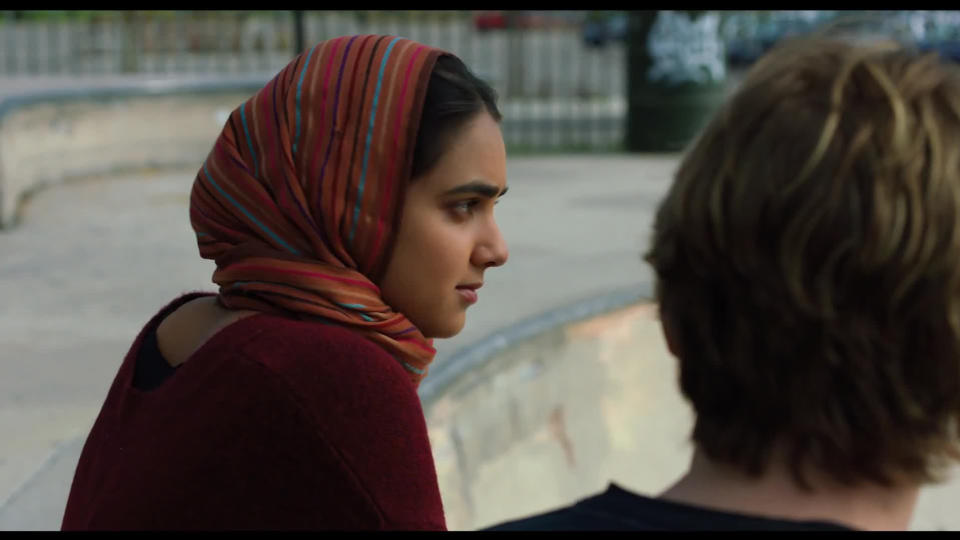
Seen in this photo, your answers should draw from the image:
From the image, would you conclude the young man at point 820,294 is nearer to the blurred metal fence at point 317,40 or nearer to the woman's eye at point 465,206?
the woman's eye at point 465,206

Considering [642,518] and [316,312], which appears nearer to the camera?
[642,518]

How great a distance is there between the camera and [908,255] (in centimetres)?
106

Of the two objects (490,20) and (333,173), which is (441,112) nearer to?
(333,173)

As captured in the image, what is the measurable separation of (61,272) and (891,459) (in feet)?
19.6

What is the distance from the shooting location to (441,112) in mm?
1907

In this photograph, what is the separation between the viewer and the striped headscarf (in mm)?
1868

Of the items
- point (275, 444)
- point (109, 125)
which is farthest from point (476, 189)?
point (109, 125)

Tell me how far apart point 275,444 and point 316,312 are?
0.82ft

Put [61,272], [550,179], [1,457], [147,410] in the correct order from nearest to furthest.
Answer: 1. [147,410]
2. [1,457]
3. [61,272]
4. [550,179]

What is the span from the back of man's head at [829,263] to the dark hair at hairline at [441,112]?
0.78m

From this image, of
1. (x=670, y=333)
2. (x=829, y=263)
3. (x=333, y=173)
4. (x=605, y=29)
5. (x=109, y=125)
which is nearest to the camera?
(x=829, y=263)

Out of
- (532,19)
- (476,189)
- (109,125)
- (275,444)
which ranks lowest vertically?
(532,19)

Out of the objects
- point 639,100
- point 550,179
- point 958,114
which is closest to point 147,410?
point 958,114

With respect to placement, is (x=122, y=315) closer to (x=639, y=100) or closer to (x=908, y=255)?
(x=908, y=255)
